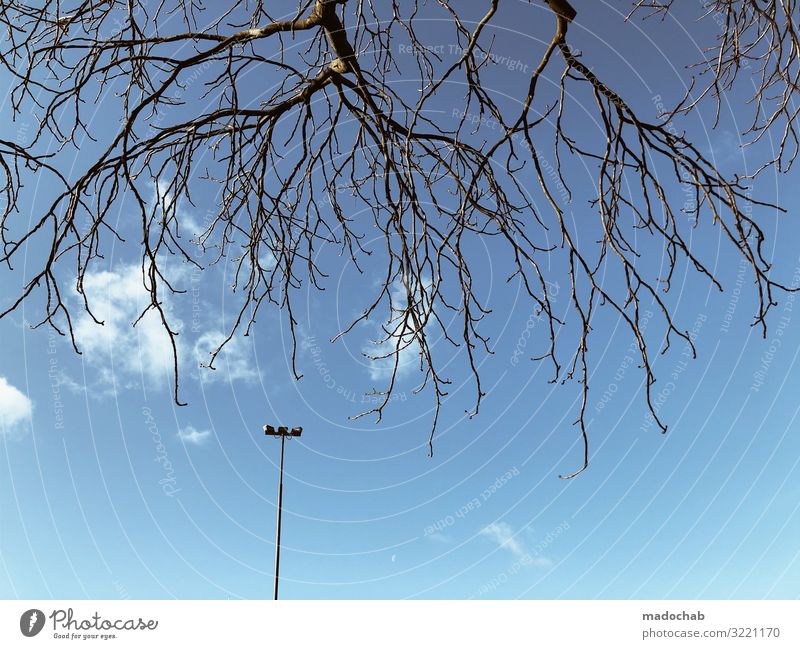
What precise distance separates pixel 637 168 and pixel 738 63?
2.09 ft

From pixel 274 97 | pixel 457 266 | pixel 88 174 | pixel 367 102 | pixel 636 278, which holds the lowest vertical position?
pixel 636 278

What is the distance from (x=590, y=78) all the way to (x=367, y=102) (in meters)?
0.63

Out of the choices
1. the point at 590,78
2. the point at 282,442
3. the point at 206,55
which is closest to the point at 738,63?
the point at 590,78

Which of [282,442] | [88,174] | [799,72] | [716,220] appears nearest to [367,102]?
[88,174]

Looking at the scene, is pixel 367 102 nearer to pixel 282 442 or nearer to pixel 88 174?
pixel 88 174

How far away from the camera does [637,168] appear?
196 centimetres

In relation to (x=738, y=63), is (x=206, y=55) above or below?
below

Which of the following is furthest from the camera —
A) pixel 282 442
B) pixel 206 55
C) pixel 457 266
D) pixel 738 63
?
pixel 282 442

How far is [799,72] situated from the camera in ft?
5.73

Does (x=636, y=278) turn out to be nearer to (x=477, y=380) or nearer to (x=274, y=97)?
(x=477, y=380)

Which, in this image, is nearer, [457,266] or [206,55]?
[206,55]

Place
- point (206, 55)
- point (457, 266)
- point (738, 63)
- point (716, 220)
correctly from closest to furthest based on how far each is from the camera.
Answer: point (716, 220), point (206, 55), point (457, 266), point (738, 63)

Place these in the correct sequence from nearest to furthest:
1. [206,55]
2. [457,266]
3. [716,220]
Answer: [716,220] → [206,55] → [457,266]

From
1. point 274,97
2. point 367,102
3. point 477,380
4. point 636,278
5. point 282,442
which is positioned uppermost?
point 282,442
